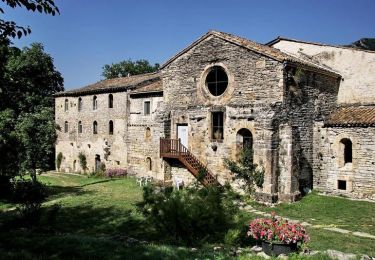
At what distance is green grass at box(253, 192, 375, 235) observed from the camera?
1416cm

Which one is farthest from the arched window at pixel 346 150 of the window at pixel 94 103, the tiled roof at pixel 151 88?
the window at pixel 94 103

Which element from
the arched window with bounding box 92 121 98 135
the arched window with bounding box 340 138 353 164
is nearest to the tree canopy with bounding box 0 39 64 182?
the arched window with bounding box 92 121 98 135

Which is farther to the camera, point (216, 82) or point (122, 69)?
Answer: point (122, 69)

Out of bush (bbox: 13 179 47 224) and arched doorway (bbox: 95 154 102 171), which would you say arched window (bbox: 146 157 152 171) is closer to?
arched doorway (bbox: 95 154 102 171)

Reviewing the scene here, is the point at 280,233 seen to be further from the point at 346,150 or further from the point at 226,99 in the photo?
the point at 346,150

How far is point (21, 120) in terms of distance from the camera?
20.7 metres

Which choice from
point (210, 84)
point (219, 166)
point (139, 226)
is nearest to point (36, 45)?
point (210, 84)

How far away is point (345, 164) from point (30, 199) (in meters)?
16.0

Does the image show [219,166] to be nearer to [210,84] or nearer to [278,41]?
[210,84]

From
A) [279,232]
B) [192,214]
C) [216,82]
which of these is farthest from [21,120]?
[279,232]

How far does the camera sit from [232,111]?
19.9 meters

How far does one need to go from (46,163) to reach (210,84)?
11404 mm

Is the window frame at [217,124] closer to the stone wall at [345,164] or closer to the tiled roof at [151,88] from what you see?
the stone wall at [345,164]

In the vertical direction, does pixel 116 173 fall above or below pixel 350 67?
below
